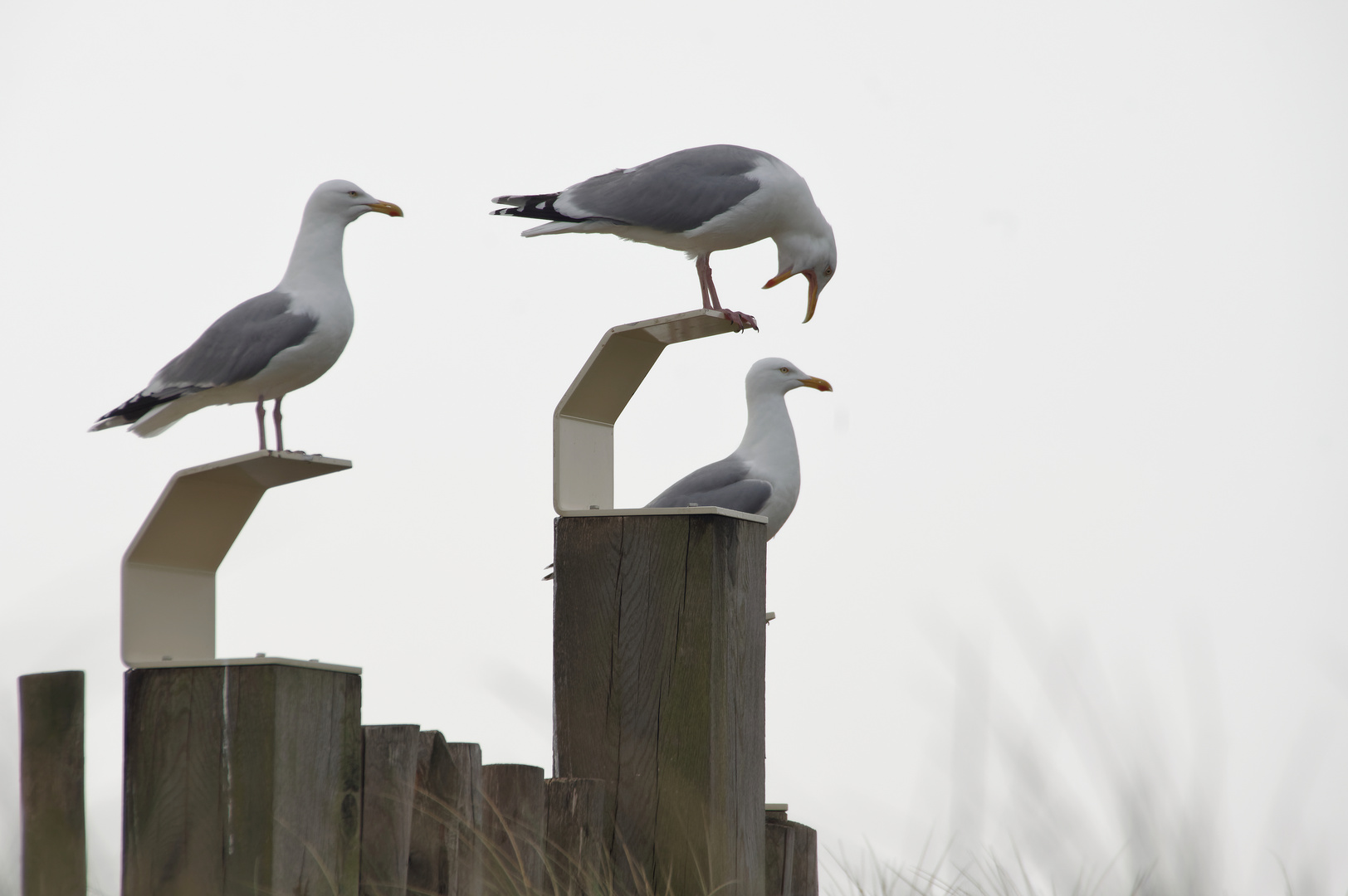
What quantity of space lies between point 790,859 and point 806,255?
2.48 m

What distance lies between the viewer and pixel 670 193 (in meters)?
5.35

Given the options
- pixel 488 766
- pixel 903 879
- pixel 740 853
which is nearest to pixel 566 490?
pixel 488 766

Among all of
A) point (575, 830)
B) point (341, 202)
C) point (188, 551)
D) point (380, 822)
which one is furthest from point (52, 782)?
point (341, 202)

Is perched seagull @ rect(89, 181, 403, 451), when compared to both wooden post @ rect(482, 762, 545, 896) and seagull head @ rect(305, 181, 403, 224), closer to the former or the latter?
seagull head @ rect(305, 181, 403, 224)

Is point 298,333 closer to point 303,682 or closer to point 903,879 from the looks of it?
point 303,682

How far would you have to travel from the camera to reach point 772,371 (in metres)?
6.00

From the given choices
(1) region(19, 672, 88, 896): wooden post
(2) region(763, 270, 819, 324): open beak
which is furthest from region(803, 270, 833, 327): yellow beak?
(1) region(19, 672, 88, 896): wooden post

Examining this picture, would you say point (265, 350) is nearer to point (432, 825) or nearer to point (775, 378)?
point (432, 825)

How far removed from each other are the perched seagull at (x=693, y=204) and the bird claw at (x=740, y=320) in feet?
1.82

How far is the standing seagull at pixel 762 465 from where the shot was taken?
5715 mm

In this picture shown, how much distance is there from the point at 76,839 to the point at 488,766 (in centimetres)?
93

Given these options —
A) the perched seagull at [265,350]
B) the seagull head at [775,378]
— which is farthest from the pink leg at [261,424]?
the seagull head at [775,378]

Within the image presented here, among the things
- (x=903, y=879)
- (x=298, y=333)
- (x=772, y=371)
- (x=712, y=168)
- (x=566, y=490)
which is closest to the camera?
(x=903, y=879)

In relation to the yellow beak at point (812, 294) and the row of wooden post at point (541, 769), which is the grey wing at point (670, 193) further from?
the row of wooden post at point (541, 769)
